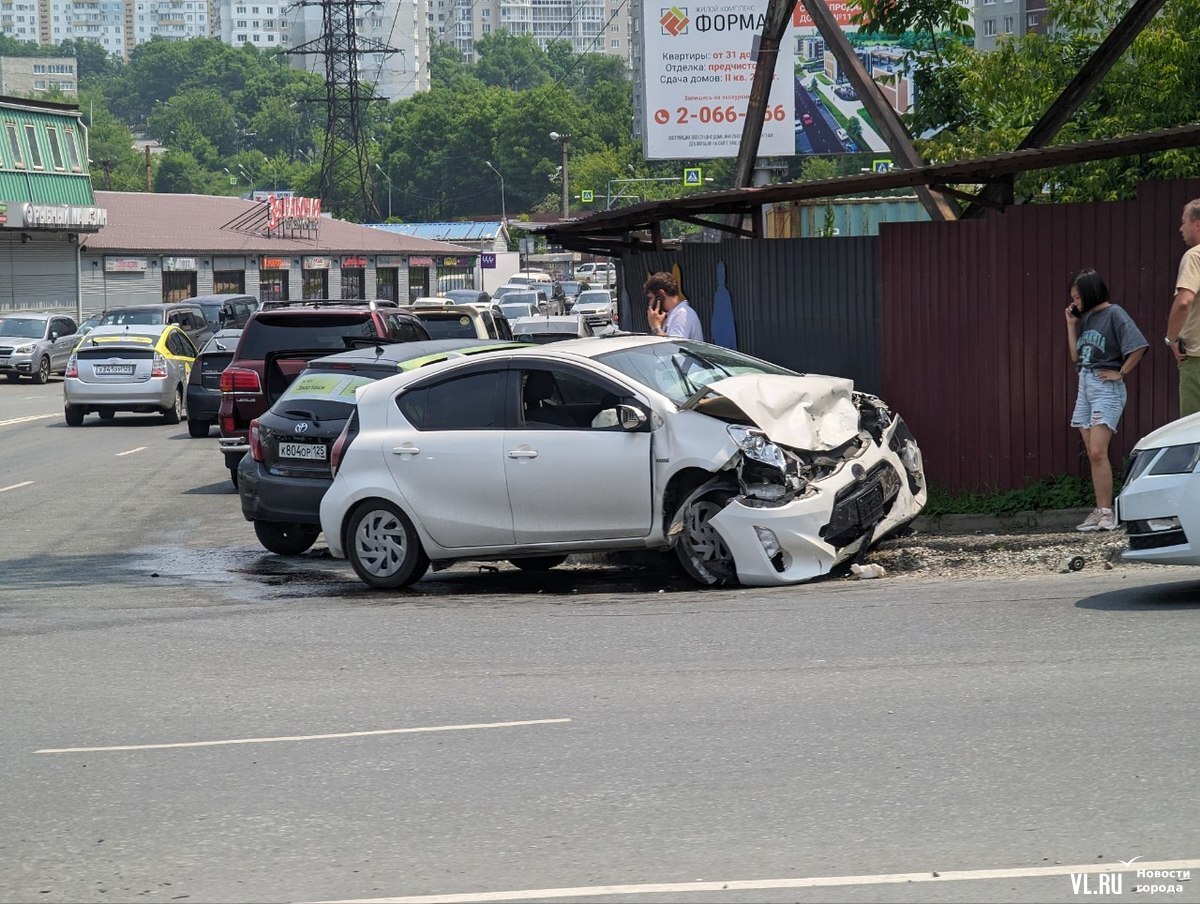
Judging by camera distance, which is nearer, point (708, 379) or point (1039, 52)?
point (708, 379)

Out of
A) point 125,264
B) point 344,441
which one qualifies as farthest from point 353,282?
point 344,441

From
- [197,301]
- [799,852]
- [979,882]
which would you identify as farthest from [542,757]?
[197,301]

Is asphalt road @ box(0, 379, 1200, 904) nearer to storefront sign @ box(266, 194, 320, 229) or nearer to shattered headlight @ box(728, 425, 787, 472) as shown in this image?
shattered headlight @ box(728, 425, 787, 472)

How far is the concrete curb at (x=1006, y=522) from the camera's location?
1223cm

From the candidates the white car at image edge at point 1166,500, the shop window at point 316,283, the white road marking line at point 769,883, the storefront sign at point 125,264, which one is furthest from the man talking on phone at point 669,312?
the shop window at point 316,283

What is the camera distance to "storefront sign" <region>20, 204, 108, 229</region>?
5266 cm

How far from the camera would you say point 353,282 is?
7406cm

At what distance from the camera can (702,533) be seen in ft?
35.1

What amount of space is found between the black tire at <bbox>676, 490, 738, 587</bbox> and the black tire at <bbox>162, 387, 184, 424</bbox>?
19057 mm

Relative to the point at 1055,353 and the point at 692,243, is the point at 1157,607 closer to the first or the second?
the point at 1055,353

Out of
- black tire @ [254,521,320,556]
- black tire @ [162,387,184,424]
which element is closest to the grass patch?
black tire @ [254,521,320,556]

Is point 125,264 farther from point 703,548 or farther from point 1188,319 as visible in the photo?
point 1188,319

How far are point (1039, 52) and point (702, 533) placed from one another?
12.6 m

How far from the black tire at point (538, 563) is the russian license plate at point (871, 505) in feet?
8.24
